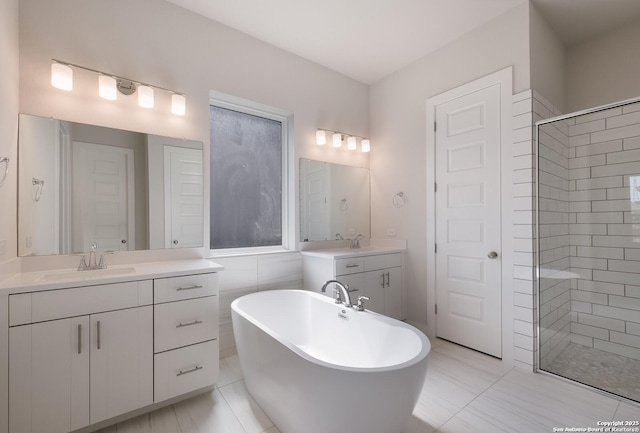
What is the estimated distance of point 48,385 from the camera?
4.83 feet

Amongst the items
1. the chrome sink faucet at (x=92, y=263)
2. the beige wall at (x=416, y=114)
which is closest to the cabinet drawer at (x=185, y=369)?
the chrome sink faucet at (x=92, y=263)

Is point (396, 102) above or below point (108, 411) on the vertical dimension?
above

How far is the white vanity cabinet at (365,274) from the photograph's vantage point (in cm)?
273

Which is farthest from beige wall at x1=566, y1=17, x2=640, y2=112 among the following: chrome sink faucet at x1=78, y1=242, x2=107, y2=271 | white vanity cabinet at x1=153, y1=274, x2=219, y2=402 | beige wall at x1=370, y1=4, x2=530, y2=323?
chrome sink faucet at x1=78, y1=242, x2=107, y2=271

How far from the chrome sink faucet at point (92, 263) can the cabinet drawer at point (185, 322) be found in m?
0.56

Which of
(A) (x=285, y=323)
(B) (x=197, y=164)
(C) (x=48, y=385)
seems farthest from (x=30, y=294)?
(A) (x=285, y=323)

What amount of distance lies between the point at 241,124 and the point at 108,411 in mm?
2427

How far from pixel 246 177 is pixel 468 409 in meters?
2.56

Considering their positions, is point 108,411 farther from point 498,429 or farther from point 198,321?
point 498,429

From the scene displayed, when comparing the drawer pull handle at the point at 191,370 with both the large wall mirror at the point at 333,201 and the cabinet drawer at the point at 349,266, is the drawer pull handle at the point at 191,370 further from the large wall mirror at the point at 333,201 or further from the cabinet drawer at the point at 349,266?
the large wall mirror at the point at 333,201

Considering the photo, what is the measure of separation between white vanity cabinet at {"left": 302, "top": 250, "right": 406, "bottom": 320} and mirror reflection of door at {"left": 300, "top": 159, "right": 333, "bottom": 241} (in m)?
0.31

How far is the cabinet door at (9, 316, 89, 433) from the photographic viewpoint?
141 cm

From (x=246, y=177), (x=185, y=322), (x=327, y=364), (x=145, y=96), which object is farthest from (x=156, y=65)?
(x=327, y=364)

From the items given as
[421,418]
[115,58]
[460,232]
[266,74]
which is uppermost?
[266,74]
